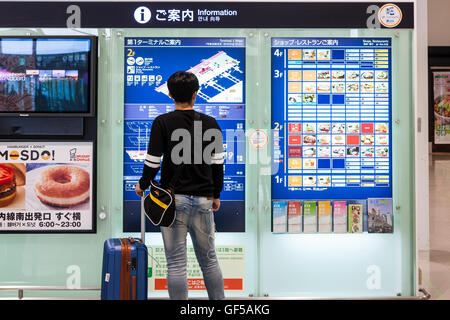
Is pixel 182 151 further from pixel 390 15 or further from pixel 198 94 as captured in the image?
pixel 390 15

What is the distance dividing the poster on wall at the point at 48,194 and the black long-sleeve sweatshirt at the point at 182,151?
3.99 ft

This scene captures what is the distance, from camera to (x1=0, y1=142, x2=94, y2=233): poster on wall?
4195mm

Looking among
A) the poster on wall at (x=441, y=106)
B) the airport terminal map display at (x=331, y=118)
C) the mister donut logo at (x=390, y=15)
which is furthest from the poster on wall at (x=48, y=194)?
the poster on wall at (x=441, y=106)

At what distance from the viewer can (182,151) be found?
122 inches

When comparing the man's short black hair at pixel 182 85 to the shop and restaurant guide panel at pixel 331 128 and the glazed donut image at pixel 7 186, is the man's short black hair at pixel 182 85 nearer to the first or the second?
the shop and restaurant guide panel at pixel 331 128

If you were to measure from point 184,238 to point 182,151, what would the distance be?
0.51 metres

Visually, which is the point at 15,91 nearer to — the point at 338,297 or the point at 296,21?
the point at 296,21

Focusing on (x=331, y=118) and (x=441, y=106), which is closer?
(x=331, y=118)

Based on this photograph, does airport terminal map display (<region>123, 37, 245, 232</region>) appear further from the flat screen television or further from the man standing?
the man standing

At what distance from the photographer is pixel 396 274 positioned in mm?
4250

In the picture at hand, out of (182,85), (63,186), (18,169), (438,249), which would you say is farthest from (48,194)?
(438,249)

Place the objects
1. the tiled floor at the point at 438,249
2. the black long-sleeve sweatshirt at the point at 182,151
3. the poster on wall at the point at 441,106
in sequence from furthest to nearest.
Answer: the poster on wall at the point at 441,106
the tiled floor at the point at 438,249
the black long-sleeve sweatshirt at the point at 182,151

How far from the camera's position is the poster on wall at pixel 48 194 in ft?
13.8

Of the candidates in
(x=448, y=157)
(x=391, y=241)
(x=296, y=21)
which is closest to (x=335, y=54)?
(x=296, y=21)
